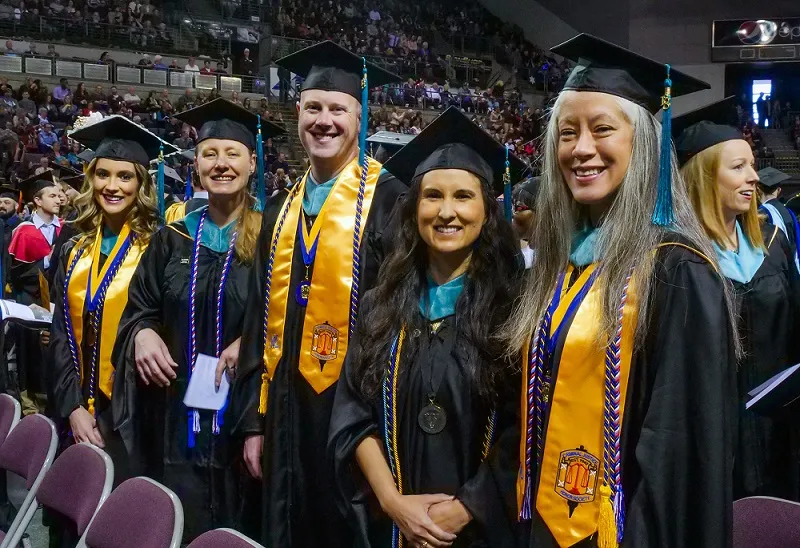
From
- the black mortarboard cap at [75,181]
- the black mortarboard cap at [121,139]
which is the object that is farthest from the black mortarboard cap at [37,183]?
the black mortarboard cap at [121,139]

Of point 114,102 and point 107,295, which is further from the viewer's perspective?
point 114,102

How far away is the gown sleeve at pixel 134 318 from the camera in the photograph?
3.34 meters

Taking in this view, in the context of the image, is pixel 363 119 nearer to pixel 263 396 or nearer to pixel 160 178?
pixel 263 396

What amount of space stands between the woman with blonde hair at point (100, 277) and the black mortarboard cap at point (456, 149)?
175 centimetres

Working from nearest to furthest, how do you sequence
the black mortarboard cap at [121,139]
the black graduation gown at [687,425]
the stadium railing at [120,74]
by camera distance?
the black graduation gown at [687,425] < the black mortarboard cap at [121,139] < the stadium railing at [120,74]

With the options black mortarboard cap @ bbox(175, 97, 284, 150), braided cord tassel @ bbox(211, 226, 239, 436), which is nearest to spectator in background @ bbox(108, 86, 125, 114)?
black mortarboard cap @ bbox(175, 97, 284, 150)

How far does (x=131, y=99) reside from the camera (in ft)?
51.4

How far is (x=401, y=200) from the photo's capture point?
7.76 ft

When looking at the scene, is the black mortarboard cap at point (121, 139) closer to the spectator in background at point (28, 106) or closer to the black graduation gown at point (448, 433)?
the black graduation gown at point (448, 433)

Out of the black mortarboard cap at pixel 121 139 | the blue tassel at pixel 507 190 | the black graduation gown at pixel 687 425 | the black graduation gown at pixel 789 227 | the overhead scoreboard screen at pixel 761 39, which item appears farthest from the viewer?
the overhead scoreboard screen at pixel 761 39

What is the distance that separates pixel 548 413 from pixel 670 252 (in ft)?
1.45

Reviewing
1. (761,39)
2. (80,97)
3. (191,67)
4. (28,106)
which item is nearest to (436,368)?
(28,106)

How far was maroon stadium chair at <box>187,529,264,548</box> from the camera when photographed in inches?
69.7

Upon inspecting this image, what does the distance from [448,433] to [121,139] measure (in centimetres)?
244
